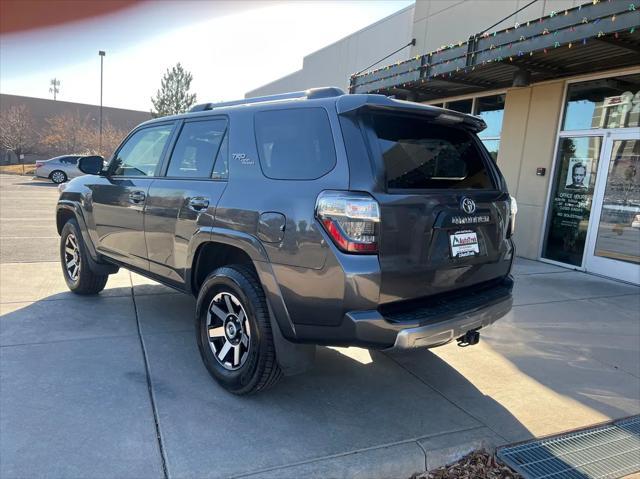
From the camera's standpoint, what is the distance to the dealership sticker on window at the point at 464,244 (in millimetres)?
2785

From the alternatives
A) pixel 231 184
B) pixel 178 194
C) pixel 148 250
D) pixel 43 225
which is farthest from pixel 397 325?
pixel 43 225

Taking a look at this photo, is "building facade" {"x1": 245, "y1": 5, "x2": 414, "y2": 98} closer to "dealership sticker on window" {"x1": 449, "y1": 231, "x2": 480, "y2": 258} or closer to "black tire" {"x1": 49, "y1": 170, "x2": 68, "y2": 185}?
"dealership sticker on window" {"x1": 449, "y1": 231, "x2": 480, "y2": 258}

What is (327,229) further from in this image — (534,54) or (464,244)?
(534,54)

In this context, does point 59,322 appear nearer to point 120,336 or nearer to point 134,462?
point 120,336

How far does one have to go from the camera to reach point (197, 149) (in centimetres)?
364

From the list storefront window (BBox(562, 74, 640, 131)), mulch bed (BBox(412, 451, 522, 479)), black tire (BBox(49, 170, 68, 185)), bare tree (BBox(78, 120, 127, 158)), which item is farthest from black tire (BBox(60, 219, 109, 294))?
bare tree (BBox(78, 120, 127, 158))

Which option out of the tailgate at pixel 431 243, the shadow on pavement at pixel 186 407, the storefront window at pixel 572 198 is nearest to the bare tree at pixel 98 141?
the storefront window at pixel 572 198

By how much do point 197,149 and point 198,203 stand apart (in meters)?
0.55

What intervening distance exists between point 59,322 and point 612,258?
24.6ft

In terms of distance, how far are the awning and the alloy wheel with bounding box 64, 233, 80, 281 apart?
619cm

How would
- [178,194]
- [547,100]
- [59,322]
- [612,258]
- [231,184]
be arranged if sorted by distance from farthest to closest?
[547,100], [612,258], [59,322], [178,194], [231,184]

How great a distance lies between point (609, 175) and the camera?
7.35 meters

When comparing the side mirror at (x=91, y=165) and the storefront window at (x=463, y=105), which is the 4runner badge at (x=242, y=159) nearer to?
the side mirror at (x=91, y=165)

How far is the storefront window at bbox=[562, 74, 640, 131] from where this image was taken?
7098 mm
